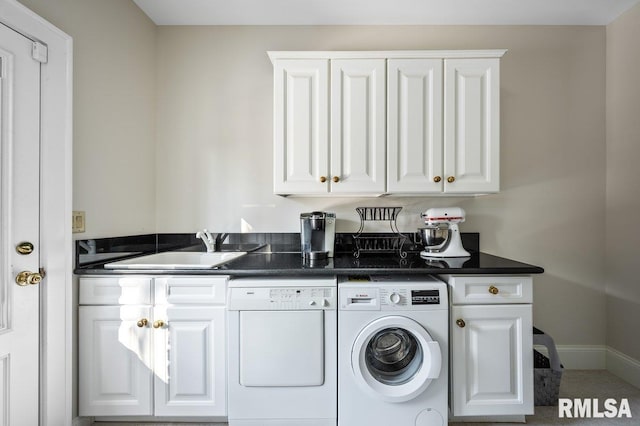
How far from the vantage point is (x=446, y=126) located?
209 centimetres

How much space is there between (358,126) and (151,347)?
1.74m

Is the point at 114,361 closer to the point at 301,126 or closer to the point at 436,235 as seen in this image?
the point at 301,126

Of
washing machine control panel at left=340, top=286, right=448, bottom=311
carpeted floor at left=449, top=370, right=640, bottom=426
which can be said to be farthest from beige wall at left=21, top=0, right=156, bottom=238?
carpeted floor at left=449, top=370, right=640, bottom=426

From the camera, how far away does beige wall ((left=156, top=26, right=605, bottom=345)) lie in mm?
2475

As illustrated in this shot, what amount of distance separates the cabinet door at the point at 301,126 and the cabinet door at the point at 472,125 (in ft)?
2.54

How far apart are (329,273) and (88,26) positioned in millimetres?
1917

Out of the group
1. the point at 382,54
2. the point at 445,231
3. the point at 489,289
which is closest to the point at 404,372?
the point at 489,289

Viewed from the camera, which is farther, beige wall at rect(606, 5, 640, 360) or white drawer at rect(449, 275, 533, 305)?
beige wall at rect(606, 5, 640, 360)

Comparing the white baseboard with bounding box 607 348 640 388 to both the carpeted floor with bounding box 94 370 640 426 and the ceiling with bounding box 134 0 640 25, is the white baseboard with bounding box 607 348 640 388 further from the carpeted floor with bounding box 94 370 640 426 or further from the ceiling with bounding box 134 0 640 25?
the ceiling with bounding box 134 0 640 25

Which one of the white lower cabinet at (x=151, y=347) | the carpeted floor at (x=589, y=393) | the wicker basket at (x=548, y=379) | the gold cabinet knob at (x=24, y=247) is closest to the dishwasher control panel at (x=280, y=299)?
the white lower cabinet at (x=151, y=347)

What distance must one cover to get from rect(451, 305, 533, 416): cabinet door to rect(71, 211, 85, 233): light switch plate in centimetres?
205

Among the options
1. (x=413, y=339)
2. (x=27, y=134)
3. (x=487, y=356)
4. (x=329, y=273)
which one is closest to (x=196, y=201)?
(x=27, y=134)

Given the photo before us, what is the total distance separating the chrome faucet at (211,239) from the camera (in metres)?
2.37

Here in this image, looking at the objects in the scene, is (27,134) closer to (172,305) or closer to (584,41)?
(172,305)
